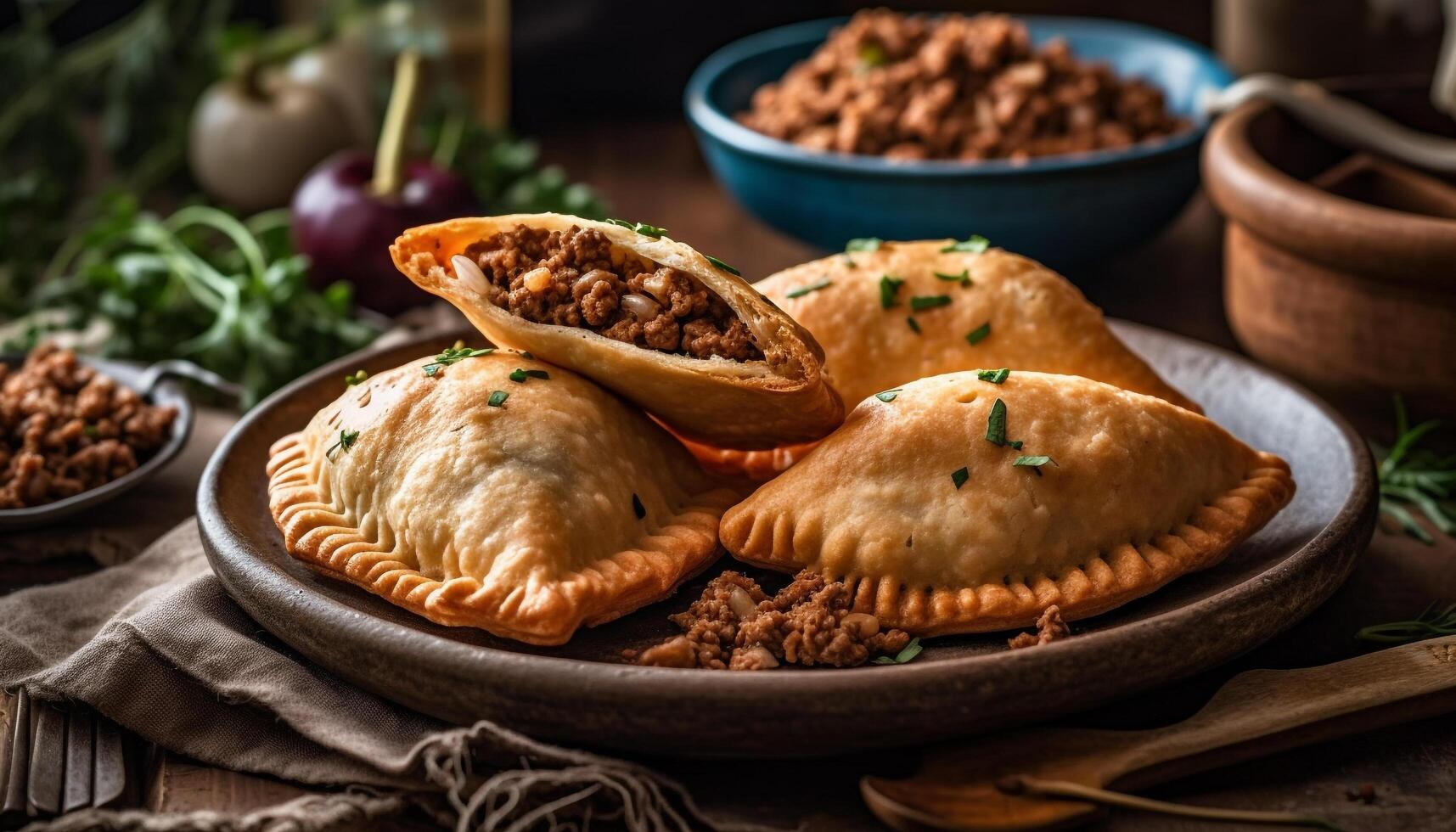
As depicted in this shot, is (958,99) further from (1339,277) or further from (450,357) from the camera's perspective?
(450,357)

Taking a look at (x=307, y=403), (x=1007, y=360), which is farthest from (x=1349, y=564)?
(x=307, y=403)

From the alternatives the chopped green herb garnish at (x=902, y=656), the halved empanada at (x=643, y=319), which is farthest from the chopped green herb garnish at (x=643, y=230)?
the chopped green herb garnish at (x=902, y=656)

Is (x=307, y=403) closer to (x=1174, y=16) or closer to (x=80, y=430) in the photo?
(x=80, y=430)

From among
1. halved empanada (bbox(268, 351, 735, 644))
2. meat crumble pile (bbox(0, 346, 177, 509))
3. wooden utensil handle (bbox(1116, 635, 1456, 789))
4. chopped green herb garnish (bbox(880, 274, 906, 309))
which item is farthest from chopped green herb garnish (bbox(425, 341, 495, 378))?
wooden utensil handle (bbox(1116, 635, 1456, 789))

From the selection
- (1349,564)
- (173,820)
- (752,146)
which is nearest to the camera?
(173,820)

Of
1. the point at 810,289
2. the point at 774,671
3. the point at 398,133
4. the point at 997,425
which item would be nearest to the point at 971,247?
the point at 810,289

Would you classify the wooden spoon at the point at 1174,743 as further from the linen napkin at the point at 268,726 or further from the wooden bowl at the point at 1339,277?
the wooden bowl at the point at 1339,277
